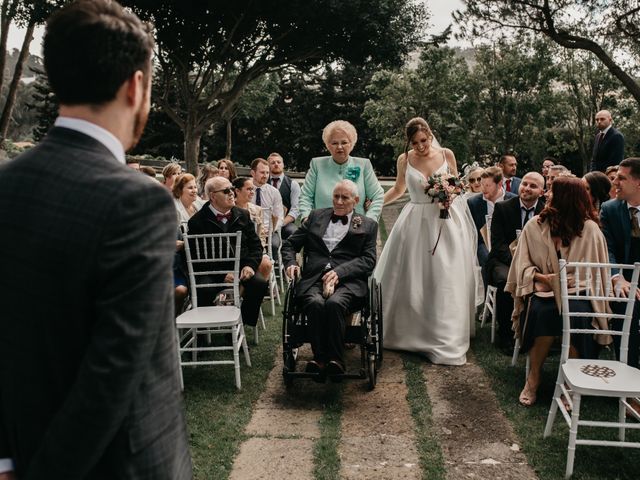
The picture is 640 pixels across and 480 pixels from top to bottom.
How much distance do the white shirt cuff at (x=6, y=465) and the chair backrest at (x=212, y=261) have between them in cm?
418

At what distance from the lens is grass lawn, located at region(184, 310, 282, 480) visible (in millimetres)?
4098

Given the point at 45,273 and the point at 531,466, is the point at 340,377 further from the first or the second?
the point at 45,273

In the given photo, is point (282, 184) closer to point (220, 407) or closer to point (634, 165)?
point (220, 407)

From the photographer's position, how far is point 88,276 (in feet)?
4.18

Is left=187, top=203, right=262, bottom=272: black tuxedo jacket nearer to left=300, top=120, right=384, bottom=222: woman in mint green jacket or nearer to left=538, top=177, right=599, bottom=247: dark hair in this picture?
left=300, top=120, right=384, bottom=222: woman in mint green jacket

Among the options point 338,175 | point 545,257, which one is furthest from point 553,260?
point 338,175

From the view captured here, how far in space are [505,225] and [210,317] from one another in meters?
3.23

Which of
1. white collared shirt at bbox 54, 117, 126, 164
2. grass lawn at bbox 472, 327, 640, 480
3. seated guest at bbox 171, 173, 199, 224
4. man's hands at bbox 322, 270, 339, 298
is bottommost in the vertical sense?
grass lawn at bbox 472, 327, 640, 480

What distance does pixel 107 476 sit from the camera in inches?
54.3

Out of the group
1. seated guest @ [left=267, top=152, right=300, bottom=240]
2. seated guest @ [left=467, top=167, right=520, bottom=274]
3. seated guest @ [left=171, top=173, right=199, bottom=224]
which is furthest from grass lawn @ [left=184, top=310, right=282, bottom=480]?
seated guest @ [left=267, top=152, right=300, bottom=240]

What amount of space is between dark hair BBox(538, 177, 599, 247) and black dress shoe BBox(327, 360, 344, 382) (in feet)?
6.69

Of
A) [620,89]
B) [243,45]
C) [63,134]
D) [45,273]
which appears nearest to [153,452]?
[45,273]

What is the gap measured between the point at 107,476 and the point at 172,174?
727 cm

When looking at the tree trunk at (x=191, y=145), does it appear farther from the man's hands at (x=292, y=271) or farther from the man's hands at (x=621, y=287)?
the man's hands at (x=621, y=287)
